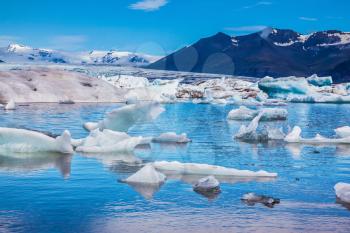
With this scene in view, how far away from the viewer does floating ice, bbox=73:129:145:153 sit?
10.1m

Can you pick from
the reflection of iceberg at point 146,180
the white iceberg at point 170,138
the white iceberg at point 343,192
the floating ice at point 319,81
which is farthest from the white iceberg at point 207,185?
the floating ice at point 319,81

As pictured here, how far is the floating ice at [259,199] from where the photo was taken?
241 inches

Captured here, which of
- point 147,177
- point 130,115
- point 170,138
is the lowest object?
point 147,177

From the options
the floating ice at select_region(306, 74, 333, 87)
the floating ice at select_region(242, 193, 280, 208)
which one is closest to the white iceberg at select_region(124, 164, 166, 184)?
the floating ice at select_region(242, 193, 280, 208)

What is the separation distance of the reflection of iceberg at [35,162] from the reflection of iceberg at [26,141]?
0.45ft

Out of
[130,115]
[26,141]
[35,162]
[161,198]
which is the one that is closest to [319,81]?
[130,115]

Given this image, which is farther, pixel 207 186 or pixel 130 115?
pixel 130 115

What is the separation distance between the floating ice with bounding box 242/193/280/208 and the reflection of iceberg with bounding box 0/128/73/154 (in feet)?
13.5

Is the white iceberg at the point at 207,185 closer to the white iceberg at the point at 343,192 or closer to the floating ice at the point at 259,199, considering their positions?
the floating ice at the point at 259,199

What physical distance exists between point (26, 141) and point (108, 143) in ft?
5.03

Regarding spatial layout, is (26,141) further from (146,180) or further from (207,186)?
(207,186)

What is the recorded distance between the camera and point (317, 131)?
1575cm

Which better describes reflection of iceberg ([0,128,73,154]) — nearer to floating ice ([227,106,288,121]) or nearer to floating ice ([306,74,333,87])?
floating ice ([227,106,288,121])

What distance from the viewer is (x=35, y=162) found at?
28.7 feet
